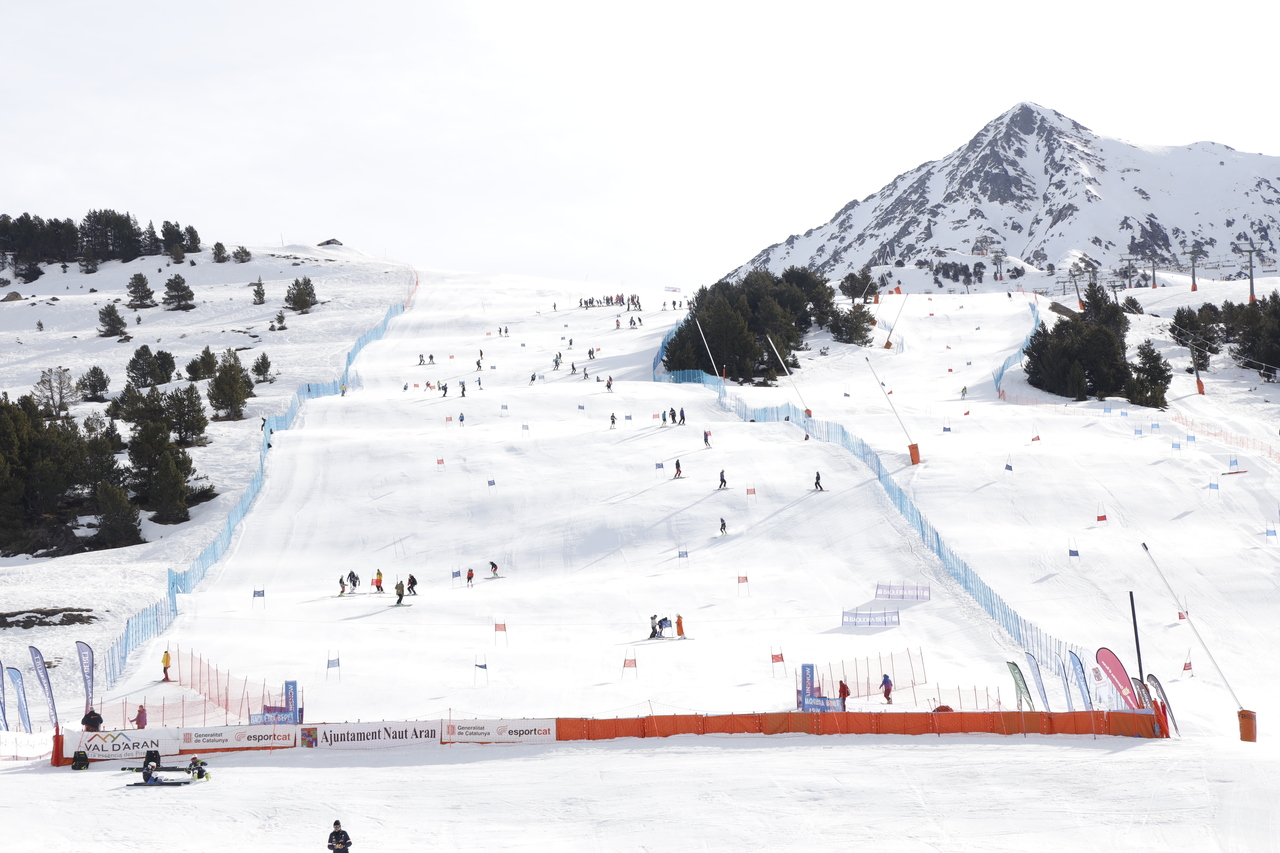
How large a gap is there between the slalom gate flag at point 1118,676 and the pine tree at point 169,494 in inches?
1445

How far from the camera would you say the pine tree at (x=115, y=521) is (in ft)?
133

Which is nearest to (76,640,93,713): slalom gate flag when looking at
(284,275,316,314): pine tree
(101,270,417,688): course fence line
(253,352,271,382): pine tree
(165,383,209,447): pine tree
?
(101,270,417,688): course fence line

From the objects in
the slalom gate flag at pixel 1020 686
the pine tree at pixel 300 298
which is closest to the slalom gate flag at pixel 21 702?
the slalom gate flag at pixel 1020 686

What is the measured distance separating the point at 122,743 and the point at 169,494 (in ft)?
76.8

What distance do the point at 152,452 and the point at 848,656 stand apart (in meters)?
33.5

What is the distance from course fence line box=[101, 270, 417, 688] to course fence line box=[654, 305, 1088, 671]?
2243 centimetres

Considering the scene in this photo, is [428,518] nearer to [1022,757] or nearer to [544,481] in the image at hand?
[544,481]

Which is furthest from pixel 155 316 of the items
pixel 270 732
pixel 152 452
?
pixel 270 732

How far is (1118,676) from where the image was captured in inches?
838

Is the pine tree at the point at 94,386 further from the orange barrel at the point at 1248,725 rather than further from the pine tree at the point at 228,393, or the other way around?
the orange barrel at the point at 1248,725

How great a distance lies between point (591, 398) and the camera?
58.4 metres

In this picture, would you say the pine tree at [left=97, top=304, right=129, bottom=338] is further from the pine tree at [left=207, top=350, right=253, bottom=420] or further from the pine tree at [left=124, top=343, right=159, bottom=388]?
the pine tree at [left=207, top=350, right=253, bottom=420]

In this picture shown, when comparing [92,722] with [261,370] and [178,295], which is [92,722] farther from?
[178,295]

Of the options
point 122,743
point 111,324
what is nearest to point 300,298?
point 111,324
